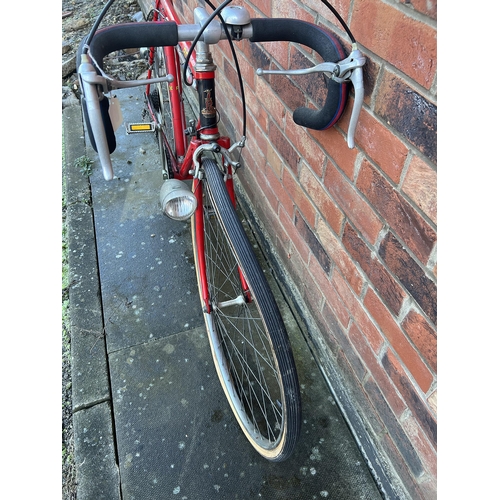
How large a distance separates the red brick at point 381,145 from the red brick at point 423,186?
42 mm

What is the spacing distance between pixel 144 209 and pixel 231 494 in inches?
67.0

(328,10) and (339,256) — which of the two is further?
(339,256)

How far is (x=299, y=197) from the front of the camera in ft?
5.63

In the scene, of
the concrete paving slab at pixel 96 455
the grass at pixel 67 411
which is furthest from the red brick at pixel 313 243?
the grass at pixel 67 411

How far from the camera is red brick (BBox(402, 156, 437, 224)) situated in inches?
36.1

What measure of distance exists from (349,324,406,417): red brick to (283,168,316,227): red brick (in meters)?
0.47

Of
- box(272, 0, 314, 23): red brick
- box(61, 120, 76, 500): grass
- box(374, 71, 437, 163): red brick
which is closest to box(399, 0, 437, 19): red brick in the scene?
box(374, 71, 437, 163): red brick

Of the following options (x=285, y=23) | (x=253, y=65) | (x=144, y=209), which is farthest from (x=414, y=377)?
(x=144, y=209)

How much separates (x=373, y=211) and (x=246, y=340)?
0.93 m

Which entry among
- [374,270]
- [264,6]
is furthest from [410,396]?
[264,6]

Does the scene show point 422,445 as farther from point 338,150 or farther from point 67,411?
point 67,411

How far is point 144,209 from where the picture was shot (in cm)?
255

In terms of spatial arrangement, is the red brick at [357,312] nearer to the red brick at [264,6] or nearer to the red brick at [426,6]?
the red brick at [426,6]

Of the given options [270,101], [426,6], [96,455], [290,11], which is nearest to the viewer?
[426,6]
